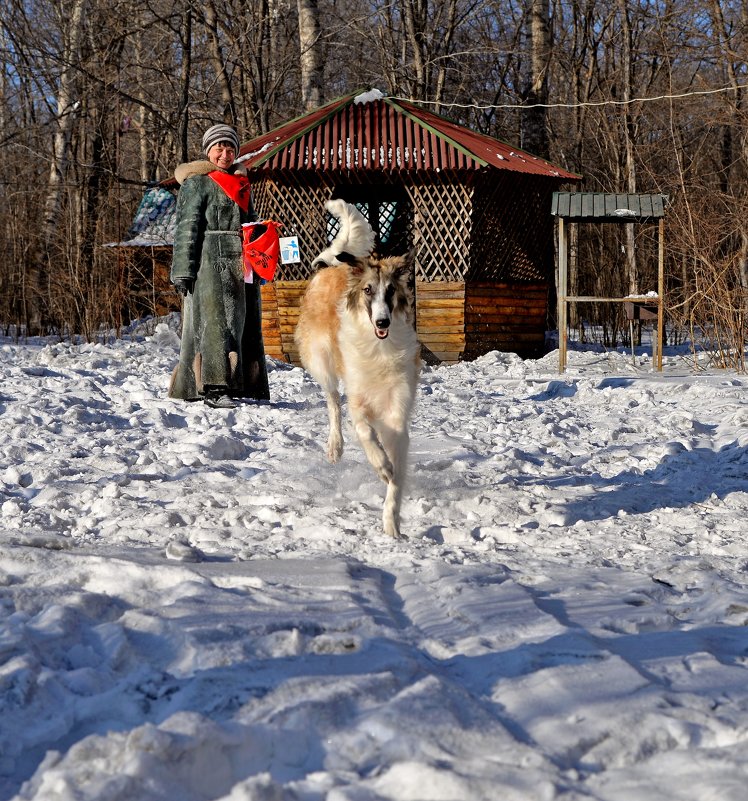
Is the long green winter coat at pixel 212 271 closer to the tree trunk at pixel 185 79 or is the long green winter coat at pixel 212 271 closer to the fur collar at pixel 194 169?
the fur collar at pixel 194 169

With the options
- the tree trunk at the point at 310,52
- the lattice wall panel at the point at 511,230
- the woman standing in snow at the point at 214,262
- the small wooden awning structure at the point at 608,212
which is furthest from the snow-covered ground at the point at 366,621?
the tree trunk at the point at 310,52

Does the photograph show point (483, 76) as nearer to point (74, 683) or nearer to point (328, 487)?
point (328, 487)

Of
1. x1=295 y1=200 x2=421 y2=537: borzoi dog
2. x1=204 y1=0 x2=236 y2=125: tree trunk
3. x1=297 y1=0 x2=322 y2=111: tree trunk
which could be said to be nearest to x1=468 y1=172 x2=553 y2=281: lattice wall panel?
x1=297 y1=0 x2=322 y2=111: tree trunk

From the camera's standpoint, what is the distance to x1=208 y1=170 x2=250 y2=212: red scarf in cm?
800

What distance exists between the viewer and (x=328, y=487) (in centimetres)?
537

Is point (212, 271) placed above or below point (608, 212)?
below

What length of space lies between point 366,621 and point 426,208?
1263 cm

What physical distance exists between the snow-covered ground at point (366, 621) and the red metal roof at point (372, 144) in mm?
8448

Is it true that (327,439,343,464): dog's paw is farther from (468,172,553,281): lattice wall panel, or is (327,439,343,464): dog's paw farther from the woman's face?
(468,172,553,281): lattice wall panel

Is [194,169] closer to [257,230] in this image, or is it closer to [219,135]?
[219,135]

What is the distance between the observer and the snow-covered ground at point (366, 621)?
205cm

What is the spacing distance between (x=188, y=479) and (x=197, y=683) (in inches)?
124

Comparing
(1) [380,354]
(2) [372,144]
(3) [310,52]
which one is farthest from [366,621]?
(3) [310,52]

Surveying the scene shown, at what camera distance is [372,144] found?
14.6 metres
